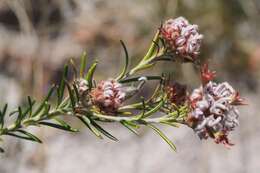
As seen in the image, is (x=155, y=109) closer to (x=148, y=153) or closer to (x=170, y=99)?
(x=170, y=99)

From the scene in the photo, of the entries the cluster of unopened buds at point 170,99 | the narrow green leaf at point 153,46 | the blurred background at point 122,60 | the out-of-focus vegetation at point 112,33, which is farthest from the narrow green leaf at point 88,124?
the out-of-focus vegetation at point 112,33

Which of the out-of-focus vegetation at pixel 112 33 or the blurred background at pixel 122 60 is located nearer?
the blurred background at pixel 122 60

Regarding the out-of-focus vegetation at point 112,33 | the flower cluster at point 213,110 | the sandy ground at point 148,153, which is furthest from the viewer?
the out-of-focus vegetation at point 112,33

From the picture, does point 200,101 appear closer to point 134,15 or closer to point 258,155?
point 258,155

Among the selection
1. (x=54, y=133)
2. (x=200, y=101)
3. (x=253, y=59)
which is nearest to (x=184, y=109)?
(x=200, y=101)

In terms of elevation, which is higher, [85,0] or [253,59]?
[85,0]

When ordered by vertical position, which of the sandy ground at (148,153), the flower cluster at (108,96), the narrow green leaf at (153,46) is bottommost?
the sandy ground at (148,153)

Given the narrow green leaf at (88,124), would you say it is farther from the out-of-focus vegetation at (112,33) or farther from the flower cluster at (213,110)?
the out-of-focus vegetation at (112,33)

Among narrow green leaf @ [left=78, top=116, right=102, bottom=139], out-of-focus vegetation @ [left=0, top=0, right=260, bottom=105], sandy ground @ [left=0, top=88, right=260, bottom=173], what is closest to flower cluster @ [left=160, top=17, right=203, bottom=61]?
narrow green leaf @ [left=78, top=116, right=102, bottom=139]
